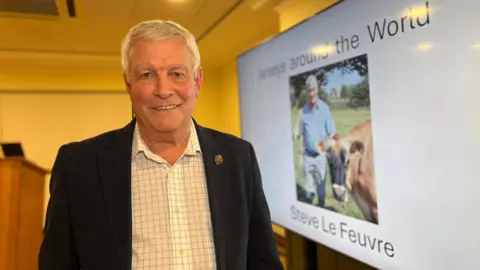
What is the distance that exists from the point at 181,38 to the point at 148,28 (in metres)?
0.08

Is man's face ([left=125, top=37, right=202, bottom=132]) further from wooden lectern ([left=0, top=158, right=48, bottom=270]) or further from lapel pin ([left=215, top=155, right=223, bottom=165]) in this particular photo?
wooden lectern ([left=0, top=158, right=48, bottom=270])

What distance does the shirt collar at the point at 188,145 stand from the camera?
112 centimetres

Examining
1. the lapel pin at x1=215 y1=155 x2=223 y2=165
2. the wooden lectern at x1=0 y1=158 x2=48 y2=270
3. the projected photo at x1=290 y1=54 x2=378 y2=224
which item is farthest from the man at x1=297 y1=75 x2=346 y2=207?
the wooden lectern at x1=0 y1=158 x2=48 y2=270

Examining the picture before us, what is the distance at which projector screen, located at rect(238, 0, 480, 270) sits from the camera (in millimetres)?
1378

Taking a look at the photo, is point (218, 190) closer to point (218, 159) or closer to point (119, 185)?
point (218, 159)

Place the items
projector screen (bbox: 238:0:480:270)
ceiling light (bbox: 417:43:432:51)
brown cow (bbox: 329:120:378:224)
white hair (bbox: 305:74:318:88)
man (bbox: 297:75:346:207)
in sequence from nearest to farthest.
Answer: projector screen (bbox: 238:0:480:270) → ceiling light (bbox: 417:43:432:51) → brown cow (bbox: 329:120:378:224) → man (bbox: 297:75:346:207) → white hair (bbox: 305:74:318:88)

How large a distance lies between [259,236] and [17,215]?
2.54m

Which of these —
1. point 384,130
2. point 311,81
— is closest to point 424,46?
point 384,130

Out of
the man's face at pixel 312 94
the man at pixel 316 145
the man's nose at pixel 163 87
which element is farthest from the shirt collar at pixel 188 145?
the man's face at pixel 312 94

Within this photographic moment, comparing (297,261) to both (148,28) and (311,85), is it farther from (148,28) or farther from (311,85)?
(148,28)

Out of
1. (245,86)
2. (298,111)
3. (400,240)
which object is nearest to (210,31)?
(245,86)

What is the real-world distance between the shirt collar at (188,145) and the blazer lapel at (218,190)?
0.01 meters

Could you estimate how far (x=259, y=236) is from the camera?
1212mm

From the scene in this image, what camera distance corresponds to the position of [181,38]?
1098 mm
